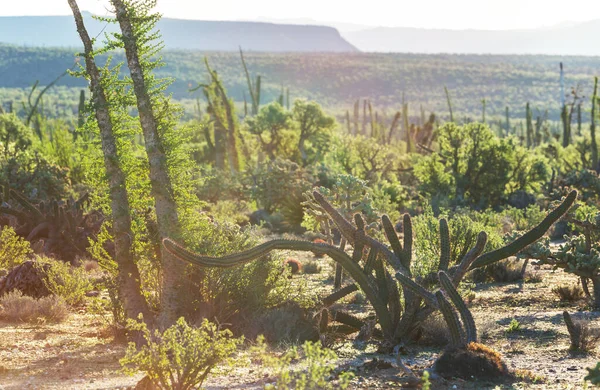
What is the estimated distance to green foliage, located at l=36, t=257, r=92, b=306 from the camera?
12120mm

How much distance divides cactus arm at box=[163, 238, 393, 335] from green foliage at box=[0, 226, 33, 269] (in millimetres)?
6565

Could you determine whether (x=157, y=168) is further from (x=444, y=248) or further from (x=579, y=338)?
(x=579, y=338)

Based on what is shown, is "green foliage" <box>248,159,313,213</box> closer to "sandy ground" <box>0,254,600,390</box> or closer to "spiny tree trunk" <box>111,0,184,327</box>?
"sandy ground" <box>0,254,600,390</box>

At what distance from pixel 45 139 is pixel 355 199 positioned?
67.6 ft

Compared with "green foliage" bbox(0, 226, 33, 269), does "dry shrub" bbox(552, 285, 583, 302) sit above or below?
below

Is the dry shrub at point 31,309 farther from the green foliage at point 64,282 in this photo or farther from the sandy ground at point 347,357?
the green foliage at point 64,282

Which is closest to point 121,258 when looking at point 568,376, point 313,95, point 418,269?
point 418,269

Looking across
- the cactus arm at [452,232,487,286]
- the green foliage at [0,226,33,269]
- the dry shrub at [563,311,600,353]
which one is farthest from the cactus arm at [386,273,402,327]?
the green foliage at [0,226,33,269]

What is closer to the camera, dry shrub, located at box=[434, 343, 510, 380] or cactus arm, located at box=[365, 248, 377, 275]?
dry shrub, located at box=[434, 343, 510, 380]

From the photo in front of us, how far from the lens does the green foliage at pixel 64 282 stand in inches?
477

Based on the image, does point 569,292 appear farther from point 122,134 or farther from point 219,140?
point 219,140

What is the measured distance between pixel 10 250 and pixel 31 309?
11.3ft

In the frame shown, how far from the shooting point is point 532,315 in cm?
1146

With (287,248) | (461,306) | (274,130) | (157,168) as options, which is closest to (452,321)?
(461,306)
